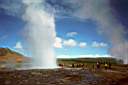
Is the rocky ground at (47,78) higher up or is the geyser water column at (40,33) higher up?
the geyser water column at (40,33)

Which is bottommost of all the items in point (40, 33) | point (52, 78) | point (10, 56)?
point (52, 78)

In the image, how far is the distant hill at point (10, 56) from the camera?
A: 7.51 m

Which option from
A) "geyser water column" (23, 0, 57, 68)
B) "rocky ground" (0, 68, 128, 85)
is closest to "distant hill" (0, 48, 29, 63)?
"geyser water column" (23, 0, 57, 68)

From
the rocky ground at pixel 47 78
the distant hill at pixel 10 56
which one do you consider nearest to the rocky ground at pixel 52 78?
the rocky ground at pixel 47 78

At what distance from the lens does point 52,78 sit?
6.93 metres

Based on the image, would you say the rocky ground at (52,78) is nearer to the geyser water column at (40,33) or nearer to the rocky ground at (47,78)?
the rocky ground at (47,78)

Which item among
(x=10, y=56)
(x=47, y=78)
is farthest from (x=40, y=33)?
(x=47, y=78)

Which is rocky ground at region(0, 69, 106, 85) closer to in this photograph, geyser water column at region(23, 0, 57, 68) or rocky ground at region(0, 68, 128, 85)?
rocky ground at region(0, 68, 128, 85)

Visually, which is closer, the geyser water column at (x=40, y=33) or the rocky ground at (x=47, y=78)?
the rocky ground at (x=47, y=78)

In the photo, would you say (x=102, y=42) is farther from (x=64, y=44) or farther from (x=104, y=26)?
(x=64, y=44)

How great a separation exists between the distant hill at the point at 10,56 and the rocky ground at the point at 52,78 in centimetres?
58

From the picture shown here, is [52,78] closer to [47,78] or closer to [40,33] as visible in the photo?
[47,78]

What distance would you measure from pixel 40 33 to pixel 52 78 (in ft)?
5.33

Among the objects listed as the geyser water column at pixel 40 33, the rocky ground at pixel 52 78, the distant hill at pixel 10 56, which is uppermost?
the geyser water column at pixel 40 33
